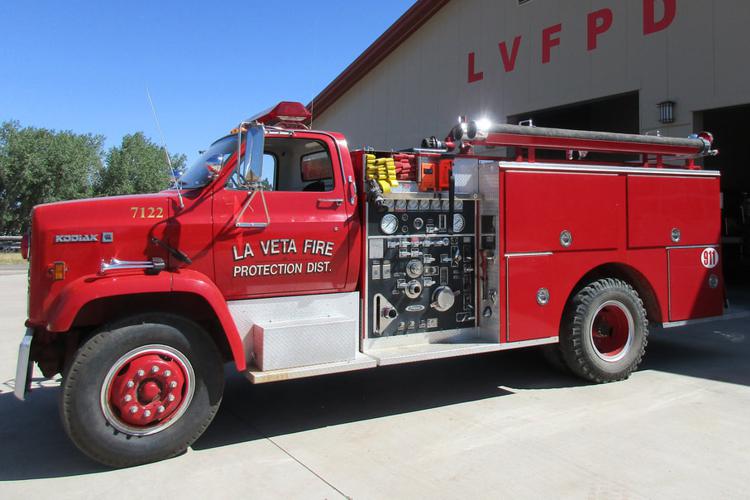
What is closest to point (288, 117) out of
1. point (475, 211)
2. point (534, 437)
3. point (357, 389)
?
point (475, 211)

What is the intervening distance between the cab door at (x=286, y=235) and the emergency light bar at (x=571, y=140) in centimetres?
135

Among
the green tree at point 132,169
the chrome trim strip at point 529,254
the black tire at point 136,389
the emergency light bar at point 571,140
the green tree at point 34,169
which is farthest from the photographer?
Answer: the green tree at point 132,169

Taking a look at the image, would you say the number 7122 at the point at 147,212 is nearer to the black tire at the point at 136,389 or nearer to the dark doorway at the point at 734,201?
the black tire at the point at 136,389

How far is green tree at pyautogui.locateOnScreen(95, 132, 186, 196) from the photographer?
55781 millimetres

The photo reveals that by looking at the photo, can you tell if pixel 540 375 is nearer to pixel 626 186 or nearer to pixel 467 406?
pixel 467 406

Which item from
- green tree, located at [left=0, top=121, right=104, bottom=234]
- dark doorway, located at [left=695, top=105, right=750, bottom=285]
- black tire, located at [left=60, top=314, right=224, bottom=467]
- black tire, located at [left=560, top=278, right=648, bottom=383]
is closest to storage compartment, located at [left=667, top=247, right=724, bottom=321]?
black tire, located at [left=560, top=278, right=648, bottom=383]

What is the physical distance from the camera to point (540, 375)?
22.5 ft

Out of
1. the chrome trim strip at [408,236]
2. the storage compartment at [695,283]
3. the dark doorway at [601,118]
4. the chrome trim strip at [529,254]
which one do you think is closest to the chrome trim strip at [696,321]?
the storage compartment at [695,283]

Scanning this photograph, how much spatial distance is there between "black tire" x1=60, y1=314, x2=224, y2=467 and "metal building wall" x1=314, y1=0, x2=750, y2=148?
9.96m

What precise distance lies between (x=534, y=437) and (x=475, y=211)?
87.2 inches

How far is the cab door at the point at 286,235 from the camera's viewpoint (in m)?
4.82

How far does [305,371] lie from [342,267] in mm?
967

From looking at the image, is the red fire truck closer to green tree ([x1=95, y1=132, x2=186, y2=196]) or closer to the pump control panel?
the pump control panel

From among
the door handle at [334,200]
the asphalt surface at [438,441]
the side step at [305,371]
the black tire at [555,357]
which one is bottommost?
the asphalt surface at [438,441]
